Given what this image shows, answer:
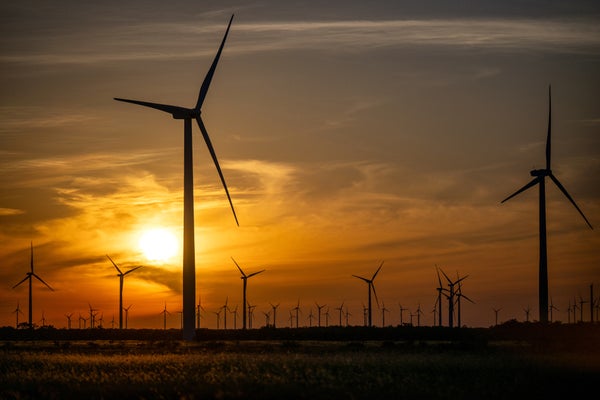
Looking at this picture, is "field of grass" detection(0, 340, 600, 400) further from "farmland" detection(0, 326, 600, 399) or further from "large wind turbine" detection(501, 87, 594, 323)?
"large wind turbine" detection(501, 87, 594, 323)

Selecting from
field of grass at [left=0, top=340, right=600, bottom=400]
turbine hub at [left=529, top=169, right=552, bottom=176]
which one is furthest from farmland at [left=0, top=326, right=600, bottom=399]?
turbine hub at [left=529, top=169, right=552, bottom=176]

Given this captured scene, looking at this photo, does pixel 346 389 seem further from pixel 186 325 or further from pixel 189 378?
pixel 186 325

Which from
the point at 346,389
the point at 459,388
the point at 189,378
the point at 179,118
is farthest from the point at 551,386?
the point at 179,118

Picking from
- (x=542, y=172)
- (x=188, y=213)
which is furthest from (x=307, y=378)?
(x=542, y=172)

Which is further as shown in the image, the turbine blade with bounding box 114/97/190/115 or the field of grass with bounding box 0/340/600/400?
the turbine blade with bounding box 114/97/190/115

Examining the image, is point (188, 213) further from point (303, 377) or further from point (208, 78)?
point (303, 377)

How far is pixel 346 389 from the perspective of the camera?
56344mm

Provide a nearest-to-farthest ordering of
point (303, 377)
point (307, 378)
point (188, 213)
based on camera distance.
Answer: point (307, 378)
point (303, 377)
point (188, 213)

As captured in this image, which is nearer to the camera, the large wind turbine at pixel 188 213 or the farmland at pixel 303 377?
the farmland at pixel 303 377

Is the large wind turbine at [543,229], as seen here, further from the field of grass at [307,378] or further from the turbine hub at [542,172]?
the field of grass at [307,378]

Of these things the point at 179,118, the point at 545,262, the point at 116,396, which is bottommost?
the point at 116,396

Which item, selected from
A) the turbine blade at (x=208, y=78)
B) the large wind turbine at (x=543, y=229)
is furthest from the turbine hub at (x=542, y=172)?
the turbine blade at (x=208, y=78)

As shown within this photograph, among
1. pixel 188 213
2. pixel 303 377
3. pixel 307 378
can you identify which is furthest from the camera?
pixel 188 213

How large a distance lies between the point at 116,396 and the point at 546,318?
271 feet
